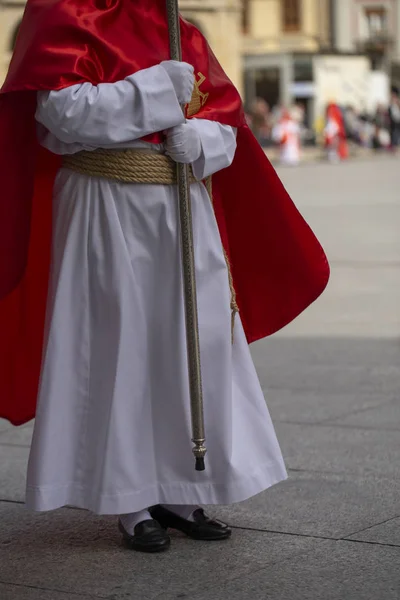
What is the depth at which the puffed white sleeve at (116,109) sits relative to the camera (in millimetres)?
3844

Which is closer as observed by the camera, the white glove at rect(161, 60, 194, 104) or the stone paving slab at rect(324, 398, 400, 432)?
the white glove at rect(161, 60, 194, 104)

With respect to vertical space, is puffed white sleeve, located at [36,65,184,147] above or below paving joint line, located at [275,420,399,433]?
above

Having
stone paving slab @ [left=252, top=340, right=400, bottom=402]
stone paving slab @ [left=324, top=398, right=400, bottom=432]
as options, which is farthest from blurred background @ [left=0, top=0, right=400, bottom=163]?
stone paving slab @ [left=324, top=398, right=400, bottom=432]

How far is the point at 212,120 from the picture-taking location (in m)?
4.10

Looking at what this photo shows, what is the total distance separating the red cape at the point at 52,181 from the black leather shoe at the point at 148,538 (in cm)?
61

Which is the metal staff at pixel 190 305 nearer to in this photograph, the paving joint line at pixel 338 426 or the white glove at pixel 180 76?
the white glove at pixel 180 76

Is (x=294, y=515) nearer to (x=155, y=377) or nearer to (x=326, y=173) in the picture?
(x=155, y=377)

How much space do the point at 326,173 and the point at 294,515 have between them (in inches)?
983

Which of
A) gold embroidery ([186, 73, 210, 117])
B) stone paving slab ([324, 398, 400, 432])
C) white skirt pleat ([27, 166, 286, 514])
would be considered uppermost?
gold embroidery ([186, 73, 210, 117])

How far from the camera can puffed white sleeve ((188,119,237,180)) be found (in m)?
4.03

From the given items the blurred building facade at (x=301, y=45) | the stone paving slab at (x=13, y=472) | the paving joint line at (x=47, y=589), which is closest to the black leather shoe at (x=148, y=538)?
the paving joint line at (x=47, y=589)

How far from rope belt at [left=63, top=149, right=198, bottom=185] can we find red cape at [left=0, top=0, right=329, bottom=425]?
0.68 ft

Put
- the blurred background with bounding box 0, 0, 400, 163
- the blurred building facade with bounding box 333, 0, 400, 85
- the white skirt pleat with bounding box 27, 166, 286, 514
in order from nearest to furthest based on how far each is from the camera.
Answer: the white skirt pleat with bounding box 27, 166, 286, 514
the blurred background with bounding box 0, 0, 400, 163
the blurred building facade with bounding box 333, 0, 400, 85

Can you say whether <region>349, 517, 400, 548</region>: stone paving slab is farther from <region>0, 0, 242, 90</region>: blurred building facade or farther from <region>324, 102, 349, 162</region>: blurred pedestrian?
<region>0, 0, 242, 90</region>: blurred building facade
